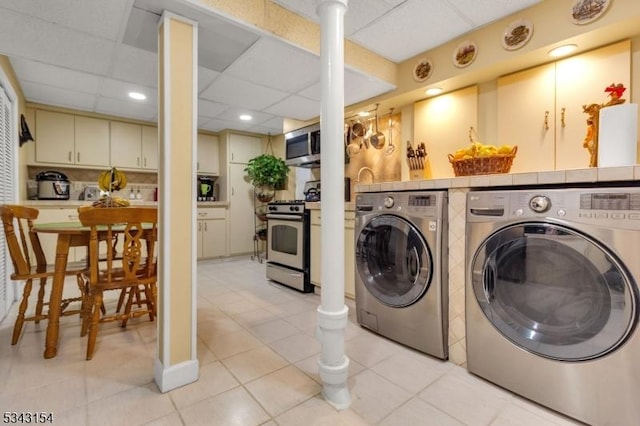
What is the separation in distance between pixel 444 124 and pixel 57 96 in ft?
13.3

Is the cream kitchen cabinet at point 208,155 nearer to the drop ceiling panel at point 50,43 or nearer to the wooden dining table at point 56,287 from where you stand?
the drop ceiling panel at point 50,43

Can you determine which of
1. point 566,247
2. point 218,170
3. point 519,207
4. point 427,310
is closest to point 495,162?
point 519,207

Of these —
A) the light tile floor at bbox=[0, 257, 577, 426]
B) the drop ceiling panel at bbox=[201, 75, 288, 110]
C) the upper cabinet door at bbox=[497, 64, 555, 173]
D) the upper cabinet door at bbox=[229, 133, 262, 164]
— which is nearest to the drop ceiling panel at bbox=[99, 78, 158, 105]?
the drop ceiling panel at bbox=[201, 75, 288, 110]

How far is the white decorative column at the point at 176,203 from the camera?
138cm

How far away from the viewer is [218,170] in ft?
16.1

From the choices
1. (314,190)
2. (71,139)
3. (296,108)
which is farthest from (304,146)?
(71,139)

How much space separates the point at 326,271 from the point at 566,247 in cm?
101

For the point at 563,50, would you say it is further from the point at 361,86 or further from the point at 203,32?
the point at 203,32

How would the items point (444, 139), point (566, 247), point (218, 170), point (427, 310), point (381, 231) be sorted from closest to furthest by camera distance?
point (566, 247), point (427, 310), point (381, 231), point (444, 139), point (218, 170)

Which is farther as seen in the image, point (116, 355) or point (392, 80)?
point (392, 80)

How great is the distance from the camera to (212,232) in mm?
4512

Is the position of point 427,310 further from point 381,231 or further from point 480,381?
point 381,231

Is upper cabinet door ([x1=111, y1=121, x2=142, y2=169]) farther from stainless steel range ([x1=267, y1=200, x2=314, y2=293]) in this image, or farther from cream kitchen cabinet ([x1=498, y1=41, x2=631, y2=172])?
cream kitchen cabinet ([x1=498, y1=41, x2=631, y2=172])

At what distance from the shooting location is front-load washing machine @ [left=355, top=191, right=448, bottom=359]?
162cm
